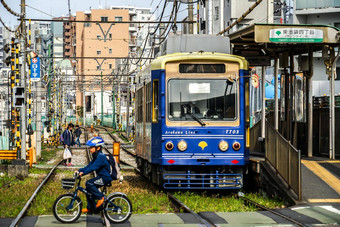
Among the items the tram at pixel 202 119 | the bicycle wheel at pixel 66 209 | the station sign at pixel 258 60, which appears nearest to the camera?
the bicycle wheel at pixel 66 209

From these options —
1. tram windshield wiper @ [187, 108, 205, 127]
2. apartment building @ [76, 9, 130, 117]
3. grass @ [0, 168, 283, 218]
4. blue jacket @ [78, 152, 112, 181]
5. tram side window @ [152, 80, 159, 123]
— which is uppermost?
apartment building @ [76, 9, 130, 117]

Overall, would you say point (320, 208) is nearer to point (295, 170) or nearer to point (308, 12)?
point (295, 170)

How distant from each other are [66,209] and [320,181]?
6.25m

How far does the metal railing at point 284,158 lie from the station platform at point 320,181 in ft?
1.23

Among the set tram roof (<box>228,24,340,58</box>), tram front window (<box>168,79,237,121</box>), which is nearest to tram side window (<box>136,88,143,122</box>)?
tram roof (<box>228,24,340,58</box>)

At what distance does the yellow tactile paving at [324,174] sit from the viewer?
13.7m

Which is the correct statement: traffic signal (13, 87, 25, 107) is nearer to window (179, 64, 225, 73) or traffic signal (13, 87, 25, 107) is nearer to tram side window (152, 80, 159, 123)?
tram side window (152, 80, 159, 123)

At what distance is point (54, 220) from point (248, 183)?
298 inches

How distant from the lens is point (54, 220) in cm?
1082

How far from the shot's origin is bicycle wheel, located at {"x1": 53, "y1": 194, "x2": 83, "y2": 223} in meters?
10.4

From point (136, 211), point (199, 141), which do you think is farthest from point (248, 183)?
point (136, 211)

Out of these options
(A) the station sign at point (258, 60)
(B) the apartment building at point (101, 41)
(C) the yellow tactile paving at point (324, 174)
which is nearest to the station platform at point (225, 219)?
(C) the yellow tactile paving at point (324, 174)

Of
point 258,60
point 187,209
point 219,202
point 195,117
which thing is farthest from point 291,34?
point 187,209

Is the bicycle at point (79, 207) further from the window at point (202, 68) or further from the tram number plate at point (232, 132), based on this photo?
the window at point (202, 68)
